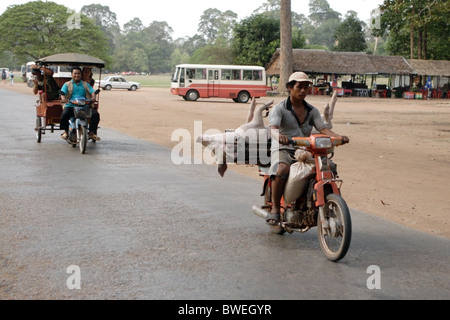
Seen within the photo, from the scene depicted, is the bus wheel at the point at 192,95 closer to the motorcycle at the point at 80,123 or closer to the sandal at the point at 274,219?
the motorcycle at the point at 80,123

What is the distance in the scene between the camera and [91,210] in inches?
272

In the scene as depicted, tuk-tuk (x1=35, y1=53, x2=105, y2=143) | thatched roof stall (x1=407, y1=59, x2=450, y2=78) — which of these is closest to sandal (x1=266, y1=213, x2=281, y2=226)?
tuk-tuk (x1=35, y1=53, x2=105, y2=143)

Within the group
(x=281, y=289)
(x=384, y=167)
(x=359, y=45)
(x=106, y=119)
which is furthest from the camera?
(x=359, y=45)

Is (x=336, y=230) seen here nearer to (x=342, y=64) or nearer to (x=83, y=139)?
(x=83, y=139)

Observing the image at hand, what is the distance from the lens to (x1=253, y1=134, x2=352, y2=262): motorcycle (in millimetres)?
4961

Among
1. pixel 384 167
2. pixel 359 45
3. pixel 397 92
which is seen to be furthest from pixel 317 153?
pixel 359 45

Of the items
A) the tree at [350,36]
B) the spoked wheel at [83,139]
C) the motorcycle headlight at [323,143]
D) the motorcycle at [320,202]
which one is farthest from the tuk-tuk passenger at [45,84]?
the tree at [350,36]

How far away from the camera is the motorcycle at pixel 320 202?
4961 mm

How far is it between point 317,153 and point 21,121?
15.9m

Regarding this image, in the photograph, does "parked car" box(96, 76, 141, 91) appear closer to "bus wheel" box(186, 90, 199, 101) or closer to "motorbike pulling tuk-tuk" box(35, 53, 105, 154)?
"bus wheel" box(186, 90, 199, 101)

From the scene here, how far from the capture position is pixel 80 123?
39.2 feet

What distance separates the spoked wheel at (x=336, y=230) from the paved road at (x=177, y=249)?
109mm
